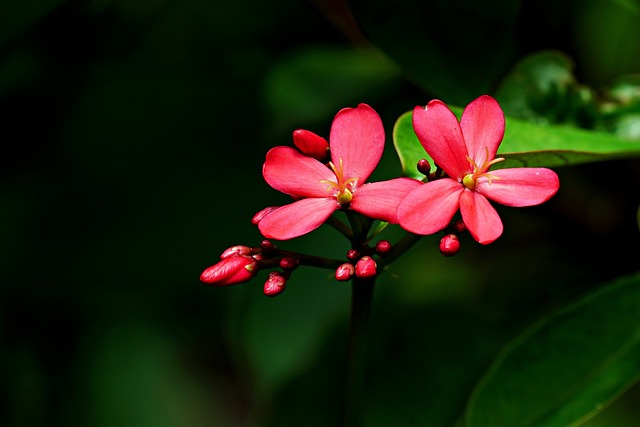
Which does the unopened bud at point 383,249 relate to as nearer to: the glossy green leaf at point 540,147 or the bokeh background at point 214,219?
the glossy green leaf at point 540,147

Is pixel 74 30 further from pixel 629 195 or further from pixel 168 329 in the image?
pixel 629 195

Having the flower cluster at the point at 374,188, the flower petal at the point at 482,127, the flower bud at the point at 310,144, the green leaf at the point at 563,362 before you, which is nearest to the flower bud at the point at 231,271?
the flower cluster at the point at 374,188

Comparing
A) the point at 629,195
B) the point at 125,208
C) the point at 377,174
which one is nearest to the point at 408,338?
the point at 377,174

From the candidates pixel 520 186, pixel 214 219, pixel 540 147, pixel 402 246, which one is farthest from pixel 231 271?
pixel 214 219

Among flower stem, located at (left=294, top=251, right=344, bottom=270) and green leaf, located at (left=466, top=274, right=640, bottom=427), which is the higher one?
flower stem, located at (left=294, top=251, right=344, bottom=270)

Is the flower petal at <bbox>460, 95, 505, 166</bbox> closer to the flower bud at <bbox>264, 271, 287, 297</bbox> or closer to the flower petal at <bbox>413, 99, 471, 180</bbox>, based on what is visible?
the flower petal at <bbox>413, 99, 471, 180</bbox>

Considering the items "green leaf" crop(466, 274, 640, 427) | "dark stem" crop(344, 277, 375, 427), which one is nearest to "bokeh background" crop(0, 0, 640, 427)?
"green leaf" crop(466, 274, 640, 427)
